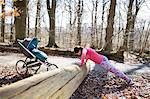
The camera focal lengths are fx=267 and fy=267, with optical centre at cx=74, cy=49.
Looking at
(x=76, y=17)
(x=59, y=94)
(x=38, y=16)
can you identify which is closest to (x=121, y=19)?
(x=76, y=17)

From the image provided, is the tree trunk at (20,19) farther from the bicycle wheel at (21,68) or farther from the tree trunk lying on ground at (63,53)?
the bicycle wheel at (21,68)

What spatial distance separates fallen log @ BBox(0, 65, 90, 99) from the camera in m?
2.75

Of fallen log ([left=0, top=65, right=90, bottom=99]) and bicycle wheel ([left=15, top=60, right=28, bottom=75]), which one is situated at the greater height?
fallen log ([left=0, top=65, right=90, bottom=99])

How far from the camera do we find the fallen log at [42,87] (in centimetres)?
275

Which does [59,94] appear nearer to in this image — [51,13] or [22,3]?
[22,3]

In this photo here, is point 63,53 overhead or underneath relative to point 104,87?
overhead

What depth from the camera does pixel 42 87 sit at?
3.64 meters

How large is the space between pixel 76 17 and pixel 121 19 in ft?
21.3

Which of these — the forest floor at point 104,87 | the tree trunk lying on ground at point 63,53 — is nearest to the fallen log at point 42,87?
the forest floor at point 104,87

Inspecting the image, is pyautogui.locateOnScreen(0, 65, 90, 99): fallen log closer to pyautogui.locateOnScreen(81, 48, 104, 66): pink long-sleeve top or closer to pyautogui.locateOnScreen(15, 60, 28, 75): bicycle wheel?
pyautogui.locateOnScreen(81, 48, 104, 66): pink long-sleeve top

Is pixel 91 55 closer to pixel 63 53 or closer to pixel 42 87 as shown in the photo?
pixel 42 87

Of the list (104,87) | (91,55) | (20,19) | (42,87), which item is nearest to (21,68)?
(91,55)

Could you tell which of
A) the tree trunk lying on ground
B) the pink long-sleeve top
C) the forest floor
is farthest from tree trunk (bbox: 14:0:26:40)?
the pink long-sleeve top

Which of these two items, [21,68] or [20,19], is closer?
[21,68]
